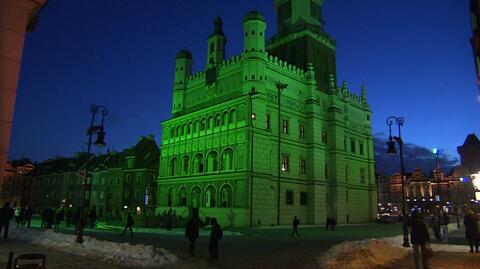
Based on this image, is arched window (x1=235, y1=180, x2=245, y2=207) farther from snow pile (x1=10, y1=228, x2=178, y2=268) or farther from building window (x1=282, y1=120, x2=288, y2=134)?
snow pile (x1=10, y1=228, x2=178, y2=268)

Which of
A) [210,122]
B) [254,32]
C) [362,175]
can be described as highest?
[254,32]

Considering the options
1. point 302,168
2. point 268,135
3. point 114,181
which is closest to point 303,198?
point 302,168

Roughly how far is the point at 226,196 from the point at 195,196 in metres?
5.80

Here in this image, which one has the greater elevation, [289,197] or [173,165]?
[173,165]

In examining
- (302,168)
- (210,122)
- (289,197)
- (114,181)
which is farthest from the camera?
(114,181)

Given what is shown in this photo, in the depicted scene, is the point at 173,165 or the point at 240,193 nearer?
the point at 240,193

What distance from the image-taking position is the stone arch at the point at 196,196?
4611cm

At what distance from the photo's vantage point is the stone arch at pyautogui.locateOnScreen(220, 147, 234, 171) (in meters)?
43.2

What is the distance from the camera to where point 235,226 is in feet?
131

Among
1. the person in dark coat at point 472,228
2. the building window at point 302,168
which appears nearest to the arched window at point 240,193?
the building window at point 302,168

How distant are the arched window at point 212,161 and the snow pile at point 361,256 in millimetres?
29245

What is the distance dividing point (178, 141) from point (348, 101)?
88.2 feet

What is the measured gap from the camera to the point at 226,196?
1688 inches

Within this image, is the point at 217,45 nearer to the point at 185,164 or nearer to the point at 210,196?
the point at 185,164
